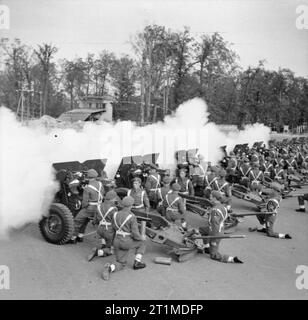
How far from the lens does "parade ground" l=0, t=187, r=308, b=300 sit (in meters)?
5.59

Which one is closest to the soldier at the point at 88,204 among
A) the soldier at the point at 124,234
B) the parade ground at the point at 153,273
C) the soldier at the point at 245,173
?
the parade ground at the point at 153,273

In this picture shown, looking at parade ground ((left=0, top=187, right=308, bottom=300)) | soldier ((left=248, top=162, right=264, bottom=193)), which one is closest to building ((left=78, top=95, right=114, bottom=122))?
soldier ((left=248, top=162, right=264, bottom=193))

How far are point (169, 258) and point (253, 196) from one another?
4.96m

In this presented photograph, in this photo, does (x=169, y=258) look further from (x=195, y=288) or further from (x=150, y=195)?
(x=150, y=195)

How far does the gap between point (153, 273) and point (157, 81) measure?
26474 millimetres

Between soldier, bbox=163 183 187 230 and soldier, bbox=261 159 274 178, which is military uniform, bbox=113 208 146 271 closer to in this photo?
soldier, bbox=163 183 187 230

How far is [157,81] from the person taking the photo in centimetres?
3150

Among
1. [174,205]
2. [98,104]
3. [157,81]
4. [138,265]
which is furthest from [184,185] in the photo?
[98,104]

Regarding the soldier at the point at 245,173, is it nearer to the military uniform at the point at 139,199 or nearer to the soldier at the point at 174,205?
the soldier at the point at 174,205

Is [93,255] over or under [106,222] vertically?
under

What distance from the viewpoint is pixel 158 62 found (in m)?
31.0

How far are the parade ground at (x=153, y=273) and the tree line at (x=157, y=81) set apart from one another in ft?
53.1

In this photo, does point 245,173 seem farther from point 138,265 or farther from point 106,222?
point 138,265
